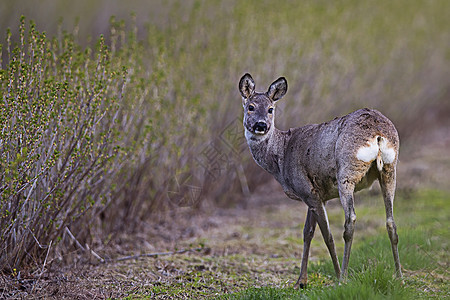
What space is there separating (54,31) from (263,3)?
3.96 m

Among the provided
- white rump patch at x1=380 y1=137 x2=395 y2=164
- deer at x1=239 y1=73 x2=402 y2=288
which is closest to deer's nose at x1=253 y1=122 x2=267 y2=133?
deer at x1=239 y1=73 x2=402 y2=288

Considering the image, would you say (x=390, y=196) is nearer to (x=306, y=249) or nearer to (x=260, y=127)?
(x=306, y=249)

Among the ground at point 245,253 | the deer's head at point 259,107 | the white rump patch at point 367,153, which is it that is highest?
the deer's head at point 259,107

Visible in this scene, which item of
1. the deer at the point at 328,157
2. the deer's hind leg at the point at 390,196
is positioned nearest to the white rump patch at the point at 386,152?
the deer at the point at 328,157

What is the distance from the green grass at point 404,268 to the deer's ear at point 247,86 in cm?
212

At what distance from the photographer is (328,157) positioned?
6012 millimetres

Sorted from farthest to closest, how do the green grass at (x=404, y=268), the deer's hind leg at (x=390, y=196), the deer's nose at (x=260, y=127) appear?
the deer's nose at (x=260, y=127)
the deer's hind leg at (x=390, y=196)
the green grass at (x=404, y=268)

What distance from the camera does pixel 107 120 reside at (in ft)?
27.2

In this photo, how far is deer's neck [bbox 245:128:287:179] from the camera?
666cm

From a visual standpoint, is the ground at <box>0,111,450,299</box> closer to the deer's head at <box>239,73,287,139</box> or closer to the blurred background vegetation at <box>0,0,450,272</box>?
the blurred background vegetation at <box>0,0,450,272</box>

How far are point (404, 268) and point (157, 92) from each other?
4517 millimetres

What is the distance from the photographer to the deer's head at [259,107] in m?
6.54

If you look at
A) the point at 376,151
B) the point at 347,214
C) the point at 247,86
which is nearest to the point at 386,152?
the point at 376,151

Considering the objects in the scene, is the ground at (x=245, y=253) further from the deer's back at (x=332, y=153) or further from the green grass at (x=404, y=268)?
the deer's back at (x=332, y=153)
